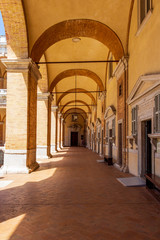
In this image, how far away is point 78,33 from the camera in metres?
12.1

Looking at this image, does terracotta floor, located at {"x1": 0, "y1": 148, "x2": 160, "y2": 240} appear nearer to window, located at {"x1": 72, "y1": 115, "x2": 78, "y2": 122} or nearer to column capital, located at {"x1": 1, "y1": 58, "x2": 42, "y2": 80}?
A: column capital, located at {"x1": 1, "y1": 58, "x2": 42, "y2": 80}

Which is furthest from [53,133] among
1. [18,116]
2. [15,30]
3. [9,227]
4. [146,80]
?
[9,227]

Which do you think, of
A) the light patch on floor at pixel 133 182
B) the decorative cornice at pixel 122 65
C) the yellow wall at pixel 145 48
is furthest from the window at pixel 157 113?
the decorative cornice at pixel 122 65

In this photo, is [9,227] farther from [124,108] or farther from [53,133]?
[53,133]

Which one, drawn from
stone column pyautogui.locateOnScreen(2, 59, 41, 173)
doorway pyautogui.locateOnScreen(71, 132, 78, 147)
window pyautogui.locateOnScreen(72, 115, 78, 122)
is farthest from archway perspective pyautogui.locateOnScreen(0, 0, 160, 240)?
doorway pyautogui.locateOnScreen(71, 132, 78, 147)

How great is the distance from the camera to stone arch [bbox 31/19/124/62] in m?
10.8

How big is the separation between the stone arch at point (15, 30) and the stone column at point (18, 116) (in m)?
0.48

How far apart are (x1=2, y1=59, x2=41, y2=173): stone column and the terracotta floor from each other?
230 centimetres

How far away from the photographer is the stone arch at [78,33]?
10766 millimetres

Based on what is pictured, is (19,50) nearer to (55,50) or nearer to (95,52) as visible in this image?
(55,50)

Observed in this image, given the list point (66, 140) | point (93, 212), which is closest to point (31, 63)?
point (93, 212)

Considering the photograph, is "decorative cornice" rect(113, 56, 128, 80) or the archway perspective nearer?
the archway perspective

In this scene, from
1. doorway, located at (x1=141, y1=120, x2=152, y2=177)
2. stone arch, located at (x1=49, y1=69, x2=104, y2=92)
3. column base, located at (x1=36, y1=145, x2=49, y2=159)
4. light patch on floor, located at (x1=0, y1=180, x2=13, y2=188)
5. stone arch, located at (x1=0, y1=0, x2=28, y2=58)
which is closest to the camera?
light patch on floor, located at (x1=0, y1=180, x2=13, y2=188)

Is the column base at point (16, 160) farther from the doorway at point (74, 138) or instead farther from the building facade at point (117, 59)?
the doorway at point (74, 138)
